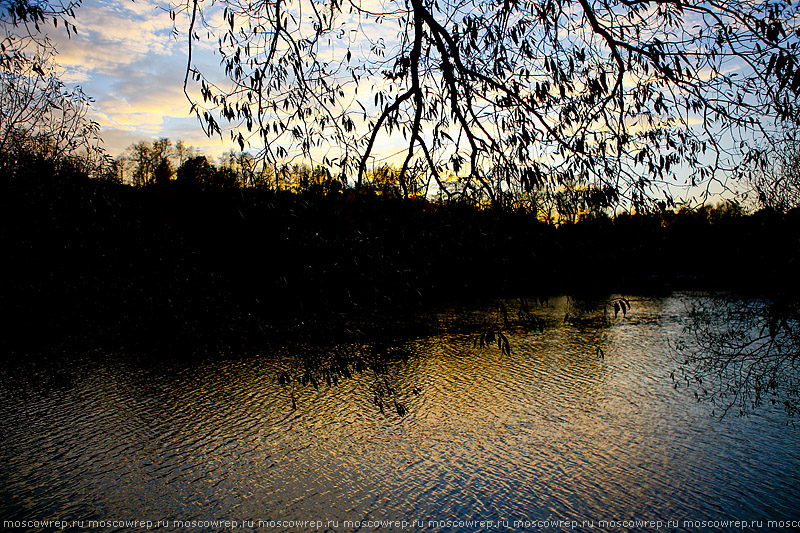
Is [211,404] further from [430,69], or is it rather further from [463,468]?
[430,69]

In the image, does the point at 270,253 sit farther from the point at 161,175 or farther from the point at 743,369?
the point at 743,369

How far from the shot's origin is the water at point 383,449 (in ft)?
10.2

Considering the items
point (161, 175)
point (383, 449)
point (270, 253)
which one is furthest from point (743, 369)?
point (161, 175)

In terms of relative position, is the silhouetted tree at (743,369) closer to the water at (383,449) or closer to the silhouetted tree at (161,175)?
the water at (383,449)

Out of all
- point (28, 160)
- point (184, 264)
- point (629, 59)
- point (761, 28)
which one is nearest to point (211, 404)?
point (184, 264)

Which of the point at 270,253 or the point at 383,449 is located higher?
the point at 270,253

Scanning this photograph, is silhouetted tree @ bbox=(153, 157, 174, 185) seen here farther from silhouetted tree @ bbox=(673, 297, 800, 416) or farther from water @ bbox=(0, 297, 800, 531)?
silhouetted tree @ bbox=(673, 297, 800, 416)

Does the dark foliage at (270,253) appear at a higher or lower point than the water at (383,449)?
higher

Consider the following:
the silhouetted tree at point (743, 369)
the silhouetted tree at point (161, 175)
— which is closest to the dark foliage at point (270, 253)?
the silhouetted tree at point (161, 175)

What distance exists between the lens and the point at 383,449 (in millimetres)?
3887

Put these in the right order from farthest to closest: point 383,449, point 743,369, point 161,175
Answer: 1. point 161,175
2. point 743,369
3. point 383,449

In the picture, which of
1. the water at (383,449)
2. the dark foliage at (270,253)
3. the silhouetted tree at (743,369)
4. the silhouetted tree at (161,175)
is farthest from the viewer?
the silhouetted tree at (161,175)

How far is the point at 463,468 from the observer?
11.8ft

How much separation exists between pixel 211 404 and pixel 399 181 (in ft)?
10.4
